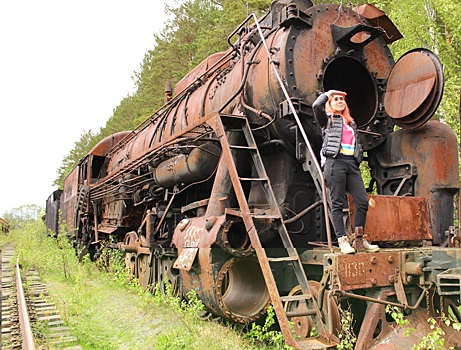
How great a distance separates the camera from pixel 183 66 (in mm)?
26188

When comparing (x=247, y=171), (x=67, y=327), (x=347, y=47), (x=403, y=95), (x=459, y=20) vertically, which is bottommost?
(x=67, y=327)

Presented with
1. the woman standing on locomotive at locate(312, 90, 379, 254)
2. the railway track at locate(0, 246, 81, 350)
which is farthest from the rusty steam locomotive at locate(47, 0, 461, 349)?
the railway track at locate(0, 246, 81, 350)

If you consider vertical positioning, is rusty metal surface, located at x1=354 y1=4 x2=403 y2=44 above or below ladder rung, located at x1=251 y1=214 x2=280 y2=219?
above

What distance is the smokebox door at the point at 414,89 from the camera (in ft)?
15.2

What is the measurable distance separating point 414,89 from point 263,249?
7.71 ft

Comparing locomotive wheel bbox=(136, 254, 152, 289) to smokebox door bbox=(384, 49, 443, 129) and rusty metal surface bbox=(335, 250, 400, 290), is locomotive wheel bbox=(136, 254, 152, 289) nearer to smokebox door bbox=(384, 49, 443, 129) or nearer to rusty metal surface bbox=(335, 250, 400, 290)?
smokebox door bbox=(384, 49, 443, 129)

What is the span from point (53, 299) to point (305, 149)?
17.8ft

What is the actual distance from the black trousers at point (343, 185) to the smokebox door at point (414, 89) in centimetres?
126

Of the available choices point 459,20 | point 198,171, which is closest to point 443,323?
point 198,171

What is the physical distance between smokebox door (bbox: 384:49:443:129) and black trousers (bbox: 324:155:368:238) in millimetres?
1265

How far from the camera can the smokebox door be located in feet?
15.2

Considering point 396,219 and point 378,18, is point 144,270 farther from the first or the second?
point 378,18

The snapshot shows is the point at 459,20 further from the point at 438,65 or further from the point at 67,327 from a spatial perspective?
the point at 67,327

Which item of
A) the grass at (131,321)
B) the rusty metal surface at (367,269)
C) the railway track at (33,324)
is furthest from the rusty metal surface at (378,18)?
the railway track at (33,324)
